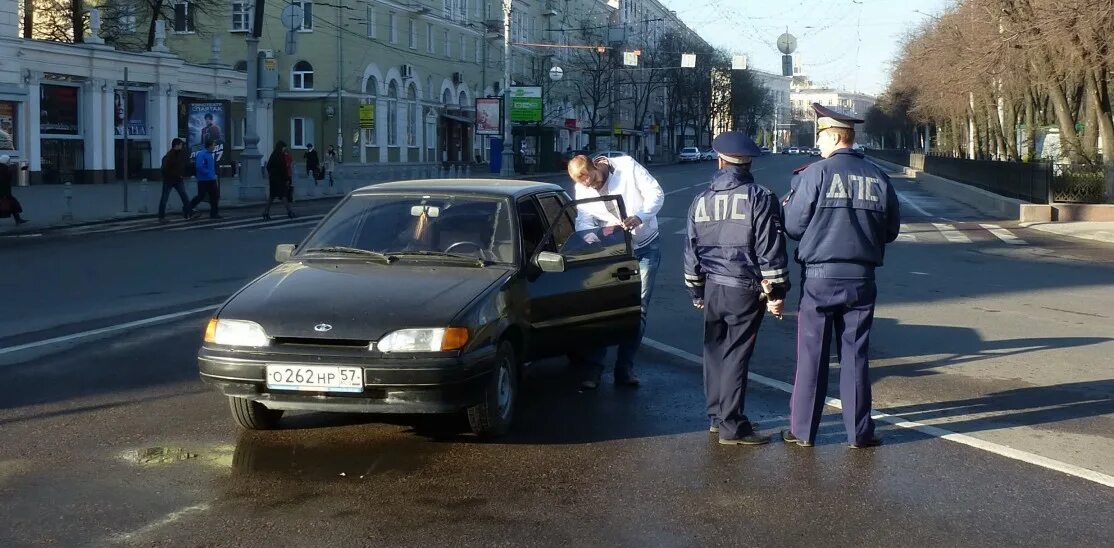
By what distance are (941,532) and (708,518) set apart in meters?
0.97

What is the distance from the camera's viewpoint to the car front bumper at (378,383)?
5949 mm

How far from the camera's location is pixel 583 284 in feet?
25.1

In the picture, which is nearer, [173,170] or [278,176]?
[173,170]

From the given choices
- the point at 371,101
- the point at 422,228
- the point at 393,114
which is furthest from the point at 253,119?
the point at 393,114

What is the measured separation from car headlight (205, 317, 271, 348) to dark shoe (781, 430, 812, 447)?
2.84m

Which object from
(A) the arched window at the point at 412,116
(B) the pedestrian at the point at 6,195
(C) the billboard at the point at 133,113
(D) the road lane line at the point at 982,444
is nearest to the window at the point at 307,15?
(A) the arched window at the point at 412,116

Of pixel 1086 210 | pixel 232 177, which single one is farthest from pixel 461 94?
pixel 1086 210

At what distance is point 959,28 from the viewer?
133ft

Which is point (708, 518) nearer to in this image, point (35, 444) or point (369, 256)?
point (369, 256)

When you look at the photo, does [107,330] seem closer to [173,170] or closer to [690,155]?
[173,170]

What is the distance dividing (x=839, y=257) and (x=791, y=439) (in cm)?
109

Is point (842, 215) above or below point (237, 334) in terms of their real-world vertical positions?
above

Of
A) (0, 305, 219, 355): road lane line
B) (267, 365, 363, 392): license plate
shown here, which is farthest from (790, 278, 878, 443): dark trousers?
(0, 305, 219, 355): road lane line

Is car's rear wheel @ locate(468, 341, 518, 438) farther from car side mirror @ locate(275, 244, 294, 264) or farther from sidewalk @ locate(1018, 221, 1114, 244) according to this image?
sidewalk @ locate(1018, 221, 1114, 244)
